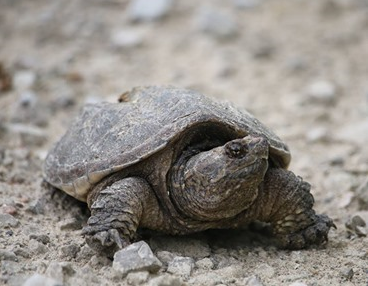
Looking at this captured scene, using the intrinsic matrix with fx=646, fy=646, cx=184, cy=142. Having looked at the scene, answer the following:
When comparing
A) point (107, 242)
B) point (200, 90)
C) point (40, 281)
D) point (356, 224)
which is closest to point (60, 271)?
point (40, 281)

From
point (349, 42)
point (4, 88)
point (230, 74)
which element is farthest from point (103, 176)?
point (349, 42)

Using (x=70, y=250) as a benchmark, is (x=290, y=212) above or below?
above

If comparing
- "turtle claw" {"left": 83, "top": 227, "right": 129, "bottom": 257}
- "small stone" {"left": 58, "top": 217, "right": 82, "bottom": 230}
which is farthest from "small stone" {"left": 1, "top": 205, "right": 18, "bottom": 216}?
"turtle claw" {"left": 83, "top": 227, "right": 129, "bottom": 257}

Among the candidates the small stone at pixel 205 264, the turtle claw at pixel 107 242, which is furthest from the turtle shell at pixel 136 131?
the small stone at pixel 205 264

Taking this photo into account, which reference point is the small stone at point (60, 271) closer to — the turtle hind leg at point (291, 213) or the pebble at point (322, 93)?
the turtle hind leg at point (291, 213)

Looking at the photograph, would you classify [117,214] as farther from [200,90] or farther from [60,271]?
[200,90]

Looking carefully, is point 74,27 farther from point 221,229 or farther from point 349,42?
point 221,229
